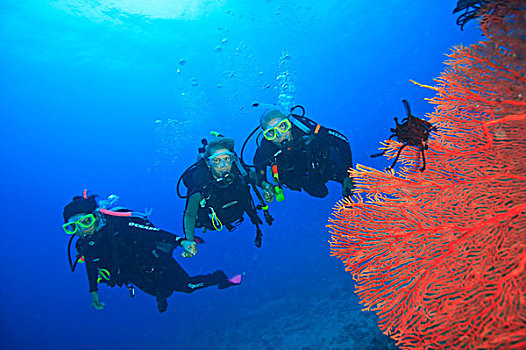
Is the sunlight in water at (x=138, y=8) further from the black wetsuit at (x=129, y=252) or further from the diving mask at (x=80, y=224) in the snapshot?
the black wetsuit at (x=129, y=252)

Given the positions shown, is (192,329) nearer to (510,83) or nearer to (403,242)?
(403,242)

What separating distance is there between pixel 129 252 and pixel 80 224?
120cm

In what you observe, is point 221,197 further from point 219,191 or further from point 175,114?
point 175,114

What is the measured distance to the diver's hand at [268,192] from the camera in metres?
5.46

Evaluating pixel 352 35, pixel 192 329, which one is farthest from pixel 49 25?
pixel 352 35

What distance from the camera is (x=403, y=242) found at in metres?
2.90

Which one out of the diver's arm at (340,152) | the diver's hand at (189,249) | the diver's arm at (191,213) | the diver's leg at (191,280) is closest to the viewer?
the diver's hand at (189,249)

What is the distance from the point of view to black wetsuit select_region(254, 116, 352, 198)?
5.62 meters

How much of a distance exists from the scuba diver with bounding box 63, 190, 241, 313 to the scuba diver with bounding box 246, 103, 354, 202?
2375 millimetres

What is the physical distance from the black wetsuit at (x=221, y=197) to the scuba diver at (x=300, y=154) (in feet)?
1.41

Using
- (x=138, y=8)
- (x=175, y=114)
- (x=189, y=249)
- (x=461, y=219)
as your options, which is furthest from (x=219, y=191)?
(x=175, y=114)

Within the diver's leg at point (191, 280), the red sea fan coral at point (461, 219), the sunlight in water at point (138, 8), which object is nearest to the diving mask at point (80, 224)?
the diver's leg at point (191, 280)

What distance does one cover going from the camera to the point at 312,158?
562 centimetres

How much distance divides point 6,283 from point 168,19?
51.3 m
